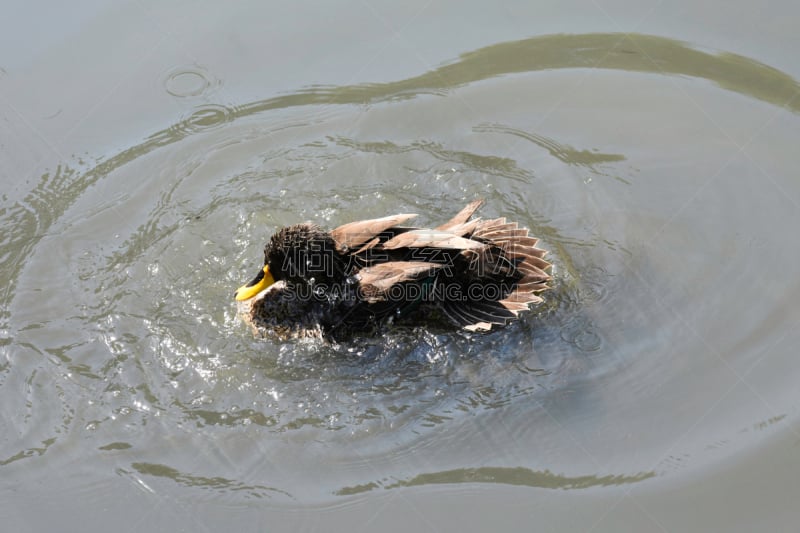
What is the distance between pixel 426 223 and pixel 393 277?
1364 millimetres

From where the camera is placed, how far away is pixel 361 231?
5.74m

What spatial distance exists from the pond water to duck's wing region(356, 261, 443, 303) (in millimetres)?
459

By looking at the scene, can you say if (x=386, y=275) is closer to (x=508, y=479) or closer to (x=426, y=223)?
(x=426, y=223)

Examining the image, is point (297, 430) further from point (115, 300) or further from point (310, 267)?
point (115, 300)

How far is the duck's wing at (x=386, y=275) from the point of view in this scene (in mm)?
5473

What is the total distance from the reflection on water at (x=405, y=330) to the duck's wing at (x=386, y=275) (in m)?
0.45

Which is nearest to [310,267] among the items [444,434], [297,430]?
[297,430]

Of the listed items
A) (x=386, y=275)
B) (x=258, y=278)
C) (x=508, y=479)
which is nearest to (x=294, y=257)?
(x=258, y=278)

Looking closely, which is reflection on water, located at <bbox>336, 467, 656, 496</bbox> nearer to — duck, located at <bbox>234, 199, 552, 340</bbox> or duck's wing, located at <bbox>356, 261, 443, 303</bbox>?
duck, located at <bbox>234, 199, 552, 340</bbox>

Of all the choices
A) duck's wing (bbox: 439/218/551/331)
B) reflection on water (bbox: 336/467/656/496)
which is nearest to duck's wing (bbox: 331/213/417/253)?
duck's wing (bbox: 439/218/551/331)

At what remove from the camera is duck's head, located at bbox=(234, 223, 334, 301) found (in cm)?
574

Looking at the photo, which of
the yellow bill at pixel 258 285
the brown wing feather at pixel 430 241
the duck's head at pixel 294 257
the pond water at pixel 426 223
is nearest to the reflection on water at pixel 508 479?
the pond water at pixel 426 223

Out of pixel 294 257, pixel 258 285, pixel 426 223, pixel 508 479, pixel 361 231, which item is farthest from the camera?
pixel 426 223

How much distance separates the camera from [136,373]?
5.70 m
